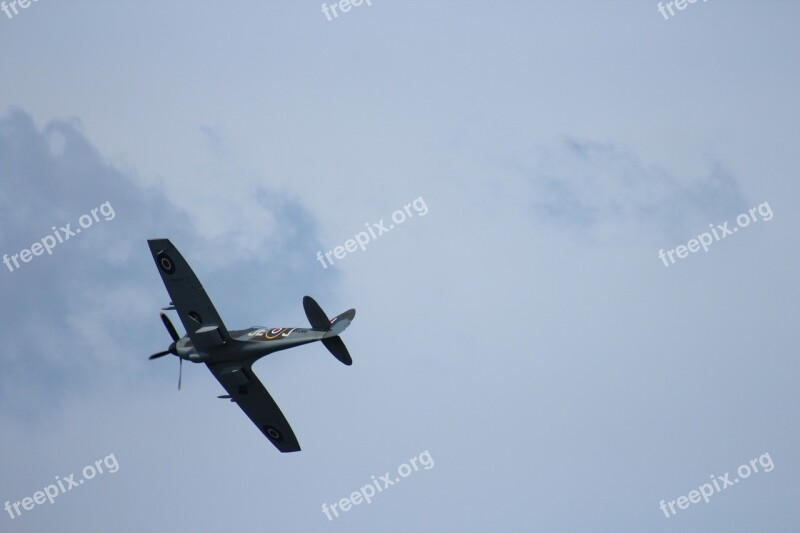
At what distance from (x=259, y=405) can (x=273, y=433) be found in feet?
6.68

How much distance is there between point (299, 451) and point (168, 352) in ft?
32.3

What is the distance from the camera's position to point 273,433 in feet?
252

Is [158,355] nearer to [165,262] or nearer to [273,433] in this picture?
[165,262]

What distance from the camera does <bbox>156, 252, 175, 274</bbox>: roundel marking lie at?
69.5 m

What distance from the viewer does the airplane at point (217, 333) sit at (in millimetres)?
68062

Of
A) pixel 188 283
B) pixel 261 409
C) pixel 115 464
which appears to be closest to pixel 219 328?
pixel 188 283

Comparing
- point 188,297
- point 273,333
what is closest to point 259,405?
point 273,333

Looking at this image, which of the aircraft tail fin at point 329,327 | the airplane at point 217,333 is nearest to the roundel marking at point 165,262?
the airplane at point 217,333

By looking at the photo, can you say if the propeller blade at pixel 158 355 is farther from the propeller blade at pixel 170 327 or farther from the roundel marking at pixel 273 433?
the roundel marking at pixel 273 433

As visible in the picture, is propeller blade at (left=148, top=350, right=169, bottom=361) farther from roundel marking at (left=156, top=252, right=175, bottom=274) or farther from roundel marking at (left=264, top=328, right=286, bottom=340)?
roundel marking at (left=264, top=328, right=286, bottom=340)

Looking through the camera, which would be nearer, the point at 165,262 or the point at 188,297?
the point at 165,262

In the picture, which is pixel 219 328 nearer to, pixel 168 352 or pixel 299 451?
pixel 168 352

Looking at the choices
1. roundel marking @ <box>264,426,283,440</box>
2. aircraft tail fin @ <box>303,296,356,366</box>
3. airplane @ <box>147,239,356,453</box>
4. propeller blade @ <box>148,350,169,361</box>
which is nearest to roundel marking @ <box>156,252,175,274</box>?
airplane @ <box>147,239,356,453</box>

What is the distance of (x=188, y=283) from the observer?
229ft
